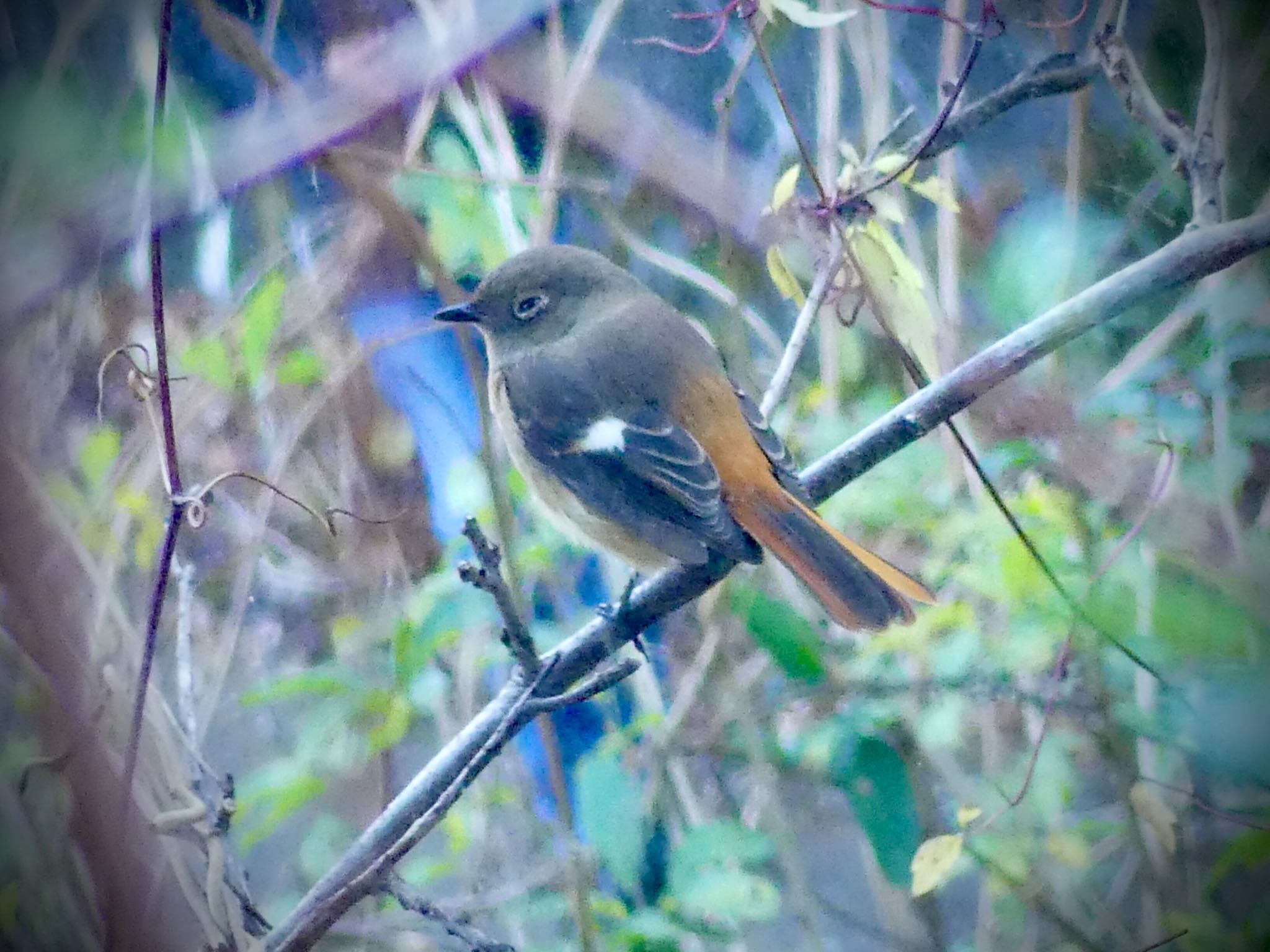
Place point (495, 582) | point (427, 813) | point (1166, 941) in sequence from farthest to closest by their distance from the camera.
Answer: point (1166, 941)
point (427, 813)
point (495, 582)

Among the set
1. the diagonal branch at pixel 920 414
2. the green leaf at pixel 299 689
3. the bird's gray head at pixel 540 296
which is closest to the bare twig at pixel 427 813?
the diagonal branch at pixel 920 414

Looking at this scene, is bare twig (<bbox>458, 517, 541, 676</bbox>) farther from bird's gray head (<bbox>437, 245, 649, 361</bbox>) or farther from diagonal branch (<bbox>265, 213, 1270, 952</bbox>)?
bird's gray head (<bbox>437, 245, 649, 361</bbox>)

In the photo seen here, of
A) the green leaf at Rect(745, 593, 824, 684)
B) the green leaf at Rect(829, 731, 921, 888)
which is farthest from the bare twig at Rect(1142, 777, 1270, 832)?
the green leaf at Rect(745, 593, 824, 684)

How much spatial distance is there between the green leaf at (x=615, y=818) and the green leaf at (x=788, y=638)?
205mm

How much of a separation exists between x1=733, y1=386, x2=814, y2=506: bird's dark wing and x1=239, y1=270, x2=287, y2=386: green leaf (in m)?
0.49

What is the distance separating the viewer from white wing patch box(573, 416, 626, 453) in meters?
1.10

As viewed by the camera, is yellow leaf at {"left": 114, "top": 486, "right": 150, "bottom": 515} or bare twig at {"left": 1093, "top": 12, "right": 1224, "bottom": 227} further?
yellow leaf at {"left": 114, "top": 486, "right": 150, "bottom": 515}

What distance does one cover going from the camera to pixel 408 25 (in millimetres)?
1055

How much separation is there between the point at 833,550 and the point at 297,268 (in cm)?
61

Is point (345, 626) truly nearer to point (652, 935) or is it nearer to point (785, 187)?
point (652, 935)

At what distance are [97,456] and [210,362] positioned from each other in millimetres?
151

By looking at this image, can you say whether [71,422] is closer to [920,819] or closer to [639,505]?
[639,505]

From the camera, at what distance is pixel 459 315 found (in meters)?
1.09

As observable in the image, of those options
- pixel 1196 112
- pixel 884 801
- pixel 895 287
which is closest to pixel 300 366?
pixel 895 287
